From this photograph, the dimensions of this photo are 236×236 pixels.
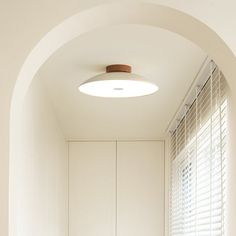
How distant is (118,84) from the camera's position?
109 inches

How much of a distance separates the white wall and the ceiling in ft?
0.46

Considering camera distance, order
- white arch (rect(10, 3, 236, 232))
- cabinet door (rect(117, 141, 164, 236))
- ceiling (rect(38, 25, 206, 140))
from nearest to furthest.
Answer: white arch (rect(10, 3, 236, 232))
ceiling (rect(38, 25, 206, 140))
cabinet door (rect(117, 141, 164, 236))

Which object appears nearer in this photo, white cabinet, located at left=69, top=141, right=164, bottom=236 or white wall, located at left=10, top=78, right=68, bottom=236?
white wall, located at left=10, top=78, right=68, bottom=236

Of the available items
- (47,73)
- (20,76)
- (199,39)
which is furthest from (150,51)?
(20,76)

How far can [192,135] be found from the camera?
345 cm

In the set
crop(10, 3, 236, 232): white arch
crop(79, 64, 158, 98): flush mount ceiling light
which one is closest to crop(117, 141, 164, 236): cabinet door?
crop(79, 64, 158, 98): flush mount ceiling light

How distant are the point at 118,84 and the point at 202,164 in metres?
0.73

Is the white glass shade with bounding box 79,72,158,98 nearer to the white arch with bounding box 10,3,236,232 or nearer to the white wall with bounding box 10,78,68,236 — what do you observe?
the white wall with bounding box 10,78,68,236

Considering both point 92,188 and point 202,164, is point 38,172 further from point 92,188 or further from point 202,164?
Answer: point 92,188

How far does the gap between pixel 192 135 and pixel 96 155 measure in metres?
1.53

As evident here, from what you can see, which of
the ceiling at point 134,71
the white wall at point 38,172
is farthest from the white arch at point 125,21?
the ceiling at point 134,71

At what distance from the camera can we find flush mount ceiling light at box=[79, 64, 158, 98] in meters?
2.70

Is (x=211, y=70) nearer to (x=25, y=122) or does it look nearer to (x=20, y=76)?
(x=25, y=122)

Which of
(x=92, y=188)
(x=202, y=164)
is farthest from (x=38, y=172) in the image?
(x=92, y=188)
